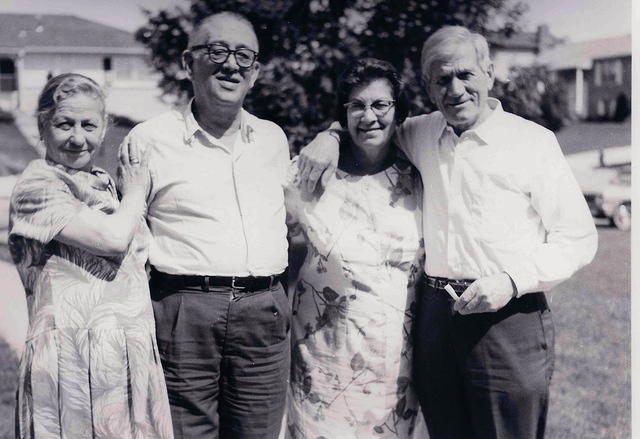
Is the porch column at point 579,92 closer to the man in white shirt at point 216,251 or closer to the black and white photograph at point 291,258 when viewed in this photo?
the black and white photograph at point 291,258

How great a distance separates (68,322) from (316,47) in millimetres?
2100

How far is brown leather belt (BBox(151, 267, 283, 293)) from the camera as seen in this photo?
215 centimetres

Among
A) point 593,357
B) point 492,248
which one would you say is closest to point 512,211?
point 492,248

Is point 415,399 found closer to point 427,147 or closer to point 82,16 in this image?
point 427,147

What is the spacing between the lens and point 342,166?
7.88ft

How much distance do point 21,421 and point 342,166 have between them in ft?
4.17

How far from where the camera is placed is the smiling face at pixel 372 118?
227 centimetres

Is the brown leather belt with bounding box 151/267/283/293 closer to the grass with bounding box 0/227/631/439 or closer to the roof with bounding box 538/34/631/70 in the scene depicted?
the grass with bounding box 0/227/631/439

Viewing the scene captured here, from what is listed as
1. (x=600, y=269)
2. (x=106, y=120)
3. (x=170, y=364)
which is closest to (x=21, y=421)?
(x=170, y=364)

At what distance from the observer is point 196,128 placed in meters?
A: 2.23

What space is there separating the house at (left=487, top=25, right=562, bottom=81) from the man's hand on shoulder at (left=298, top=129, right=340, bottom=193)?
1618 mm

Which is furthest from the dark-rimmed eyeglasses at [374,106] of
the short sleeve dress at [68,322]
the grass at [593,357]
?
the grass at [593,357]

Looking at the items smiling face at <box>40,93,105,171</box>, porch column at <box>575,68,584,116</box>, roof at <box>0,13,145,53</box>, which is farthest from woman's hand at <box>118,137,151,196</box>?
porch column at <box>575,68,584,116</box>

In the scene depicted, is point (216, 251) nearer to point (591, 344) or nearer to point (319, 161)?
point (319, 161)
